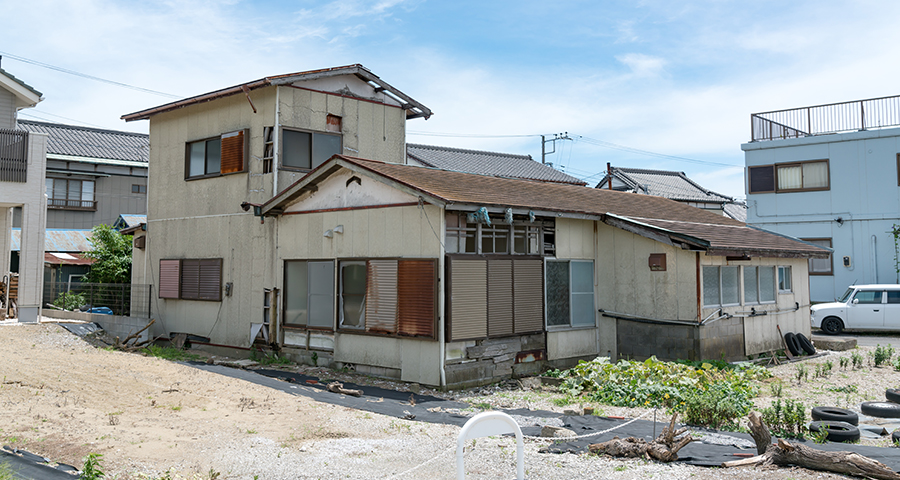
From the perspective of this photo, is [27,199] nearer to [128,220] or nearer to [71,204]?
[128,220]

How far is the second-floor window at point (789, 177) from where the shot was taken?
25.1 m

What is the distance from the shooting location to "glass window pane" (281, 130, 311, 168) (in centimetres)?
1531

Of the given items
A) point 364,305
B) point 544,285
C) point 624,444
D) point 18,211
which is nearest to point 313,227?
point 364,305

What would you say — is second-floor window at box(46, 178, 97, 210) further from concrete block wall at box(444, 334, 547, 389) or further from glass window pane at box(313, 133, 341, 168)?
concrete block wall at box(444, 334, 547, 389)

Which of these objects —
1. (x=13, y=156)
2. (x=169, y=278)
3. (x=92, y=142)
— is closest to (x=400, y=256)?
(x=169, y=278)

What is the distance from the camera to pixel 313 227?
13.6m

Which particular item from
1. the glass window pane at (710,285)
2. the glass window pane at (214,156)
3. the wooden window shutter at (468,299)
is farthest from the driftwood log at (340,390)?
the glass window pane at (214,156)

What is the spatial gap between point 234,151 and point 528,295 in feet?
27.2

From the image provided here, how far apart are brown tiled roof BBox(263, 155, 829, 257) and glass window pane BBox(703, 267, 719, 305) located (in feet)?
1.85

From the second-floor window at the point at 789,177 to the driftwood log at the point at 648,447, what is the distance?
2189 centimetres

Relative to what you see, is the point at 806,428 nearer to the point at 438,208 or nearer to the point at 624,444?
the point at 624,444

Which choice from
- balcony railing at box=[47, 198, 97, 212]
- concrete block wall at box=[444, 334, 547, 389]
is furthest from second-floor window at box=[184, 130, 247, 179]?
balcony railing at box=[47, 198, 97, 212]

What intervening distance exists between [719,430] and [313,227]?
28.8ft

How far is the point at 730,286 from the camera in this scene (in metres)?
14.0
